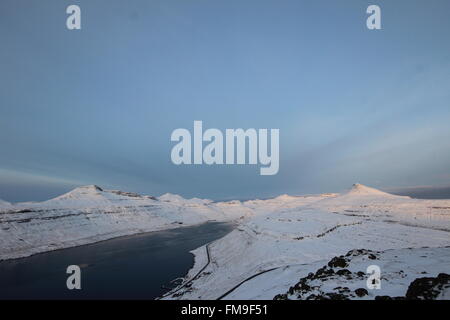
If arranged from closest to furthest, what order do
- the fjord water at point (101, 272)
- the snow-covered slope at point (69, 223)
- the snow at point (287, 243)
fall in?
1. the snow at point (287, 243)
2. the fjord water at point (101, 272)
3. the snow-covered slope at point (69, 223)

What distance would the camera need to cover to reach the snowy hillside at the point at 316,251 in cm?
1569

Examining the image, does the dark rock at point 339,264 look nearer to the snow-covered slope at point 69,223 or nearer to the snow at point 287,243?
the snow at point 287,243

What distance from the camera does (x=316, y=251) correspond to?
3017 centimetres

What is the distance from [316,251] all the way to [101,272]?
33723mm

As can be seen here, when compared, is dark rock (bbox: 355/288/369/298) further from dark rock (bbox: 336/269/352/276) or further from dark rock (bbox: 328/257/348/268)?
dark rock (bbox: 328/257/348/268)

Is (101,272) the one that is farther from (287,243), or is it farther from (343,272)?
(343,272)

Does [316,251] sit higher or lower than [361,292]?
lower

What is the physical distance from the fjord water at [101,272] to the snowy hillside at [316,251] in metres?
4.64

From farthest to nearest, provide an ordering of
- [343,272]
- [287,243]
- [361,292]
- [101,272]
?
1. [101,272]
2. [287,243]
3. [343,272]
4. [361,292]

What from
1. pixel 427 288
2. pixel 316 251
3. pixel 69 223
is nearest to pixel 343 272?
pixel 427 288

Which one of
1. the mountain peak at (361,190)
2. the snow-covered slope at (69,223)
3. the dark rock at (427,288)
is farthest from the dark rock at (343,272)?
the mountain peak at (361,190)

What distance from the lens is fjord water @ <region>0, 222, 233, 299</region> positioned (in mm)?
29422
